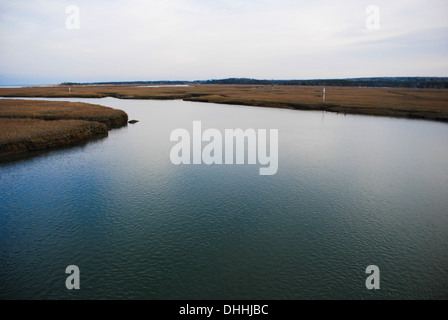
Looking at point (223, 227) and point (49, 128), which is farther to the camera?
point (49, 128)

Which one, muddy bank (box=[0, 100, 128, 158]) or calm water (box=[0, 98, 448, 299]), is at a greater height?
muddy bank (box=[0, 100, 128, 158])

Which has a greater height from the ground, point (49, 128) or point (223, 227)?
point (49, 128)

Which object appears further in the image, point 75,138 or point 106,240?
point 75,138

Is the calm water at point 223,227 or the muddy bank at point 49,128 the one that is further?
the muddy bank at point 49,128

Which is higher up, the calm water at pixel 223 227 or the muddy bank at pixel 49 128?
the muddy bank at pixel 49 128

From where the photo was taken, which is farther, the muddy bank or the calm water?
the muddy bank

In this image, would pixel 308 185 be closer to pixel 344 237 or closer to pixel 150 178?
pixel 344 237
